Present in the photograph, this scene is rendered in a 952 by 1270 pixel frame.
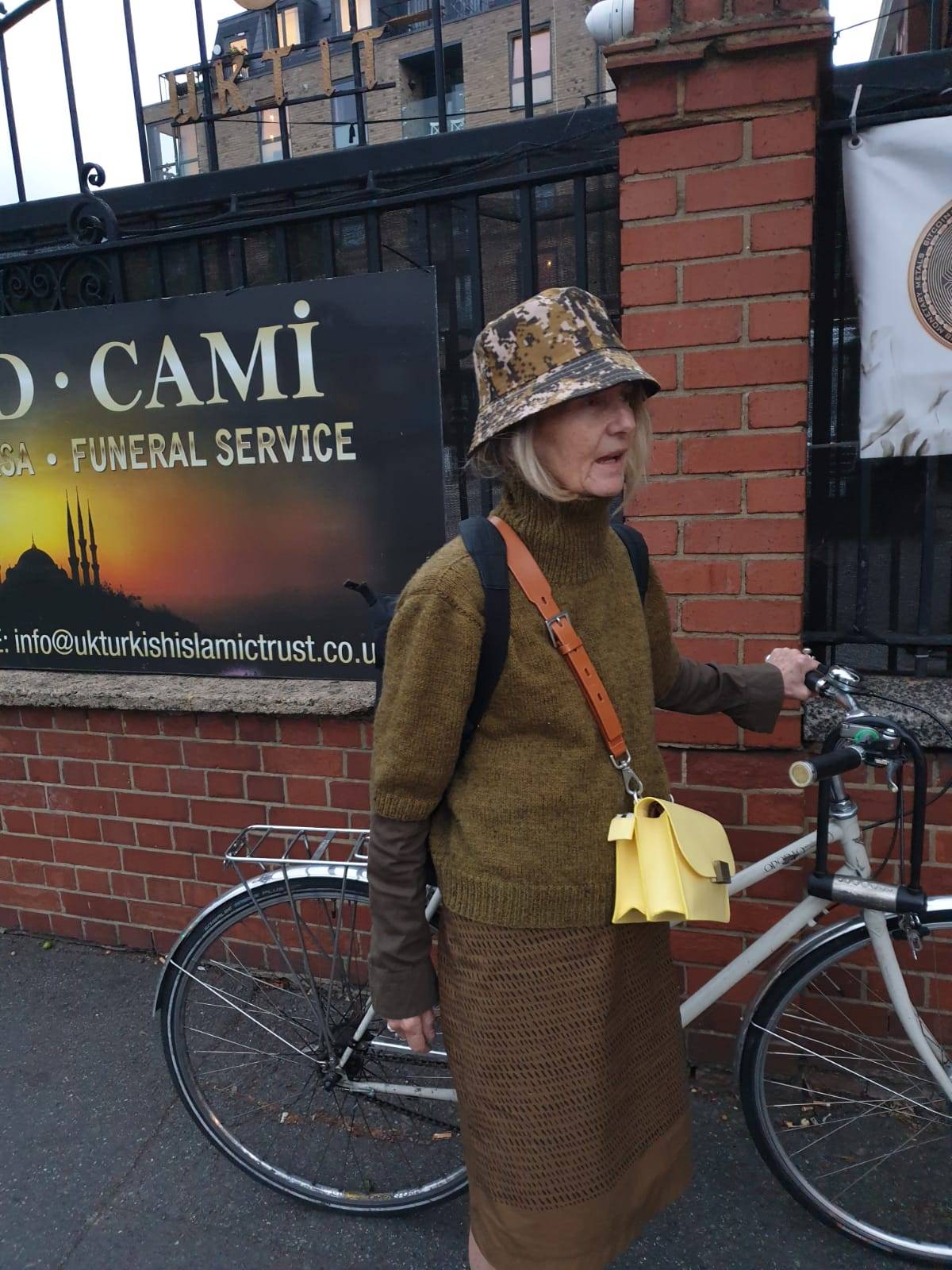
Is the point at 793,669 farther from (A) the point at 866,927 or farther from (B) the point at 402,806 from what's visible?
(B) the point at 402,806

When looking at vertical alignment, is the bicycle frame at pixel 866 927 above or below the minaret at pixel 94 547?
below

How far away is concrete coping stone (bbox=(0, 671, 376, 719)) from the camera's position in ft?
9.32

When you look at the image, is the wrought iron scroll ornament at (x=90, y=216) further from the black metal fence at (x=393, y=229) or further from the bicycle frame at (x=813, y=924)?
the bicycle frame at (x=813, y=924)

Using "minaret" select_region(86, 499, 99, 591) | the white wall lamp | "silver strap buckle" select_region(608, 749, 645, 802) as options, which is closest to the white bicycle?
"silver strap buckle" select_region(608, 749, 645, 802)

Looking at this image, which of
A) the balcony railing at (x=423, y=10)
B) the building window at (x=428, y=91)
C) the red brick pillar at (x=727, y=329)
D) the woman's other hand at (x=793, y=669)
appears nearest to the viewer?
the woman's other hand at (x=793, y=669)

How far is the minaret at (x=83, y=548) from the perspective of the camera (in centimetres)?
314

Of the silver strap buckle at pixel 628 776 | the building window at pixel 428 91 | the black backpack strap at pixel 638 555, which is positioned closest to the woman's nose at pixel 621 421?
the black backpack strap at pixel 638 555

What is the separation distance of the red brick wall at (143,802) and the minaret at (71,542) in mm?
482

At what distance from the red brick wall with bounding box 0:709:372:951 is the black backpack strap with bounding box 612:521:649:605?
1.24 m

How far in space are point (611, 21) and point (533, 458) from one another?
1.33m

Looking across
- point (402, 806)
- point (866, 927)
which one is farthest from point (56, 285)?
point (866, 927)

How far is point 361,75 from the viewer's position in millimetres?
3150

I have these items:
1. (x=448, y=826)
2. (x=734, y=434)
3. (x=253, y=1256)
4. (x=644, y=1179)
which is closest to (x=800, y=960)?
(x=644, y=1179)

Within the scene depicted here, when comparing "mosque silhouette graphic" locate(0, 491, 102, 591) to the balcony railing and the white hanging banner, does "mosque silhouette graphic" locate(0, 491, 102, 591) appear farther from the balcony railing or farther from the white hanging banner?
the white hanging banner
